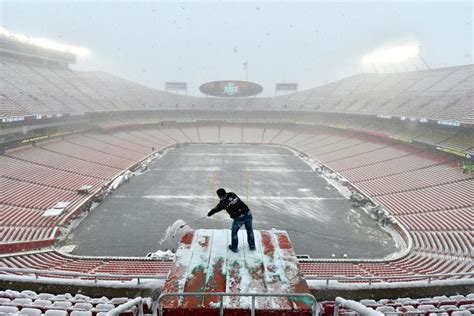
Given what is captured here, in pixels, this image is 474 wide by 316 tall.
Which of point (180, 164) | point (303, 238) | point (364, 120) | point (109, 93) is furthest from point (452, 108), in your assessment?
point (109, 93)

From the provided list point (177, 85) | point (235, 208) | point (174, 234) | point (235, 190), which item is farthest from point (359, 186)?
point (177, 85)

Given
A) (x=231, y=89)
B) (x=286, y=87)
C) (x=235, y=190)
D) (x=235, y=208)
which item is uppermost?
(x=286, y=87)

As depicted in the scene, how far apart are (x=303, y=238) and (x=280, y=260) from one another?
11951mm

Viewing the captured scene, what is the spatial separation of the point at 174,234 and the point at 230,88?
44.4 metres

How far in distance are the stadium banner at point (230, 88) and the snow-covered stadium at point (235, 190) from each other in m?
6.24

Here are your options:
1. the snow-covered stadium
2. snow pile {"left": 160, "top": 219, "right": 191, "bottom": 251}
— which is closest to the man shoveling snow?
the snow-covered stadium

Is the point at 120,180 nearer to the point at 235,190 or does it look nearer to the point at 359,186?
the point at 235,190

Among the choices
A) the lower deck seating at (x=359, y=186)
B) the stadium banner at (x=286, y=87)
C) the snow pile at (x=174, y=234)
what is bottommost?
the snow pile at (x=174, y=234)

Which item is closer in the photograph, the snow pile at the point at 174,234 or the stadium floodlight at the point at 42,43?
the snow pile at the point at 174,234

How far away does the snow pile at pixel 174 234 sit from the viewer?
51.5 feet

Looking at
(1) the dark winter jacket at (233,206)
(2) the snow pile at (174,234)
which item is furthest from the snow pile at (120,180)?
(1) the dark winter jacket at (233,206)

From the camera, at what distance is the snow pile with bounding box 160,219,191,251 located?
1569 centimetres

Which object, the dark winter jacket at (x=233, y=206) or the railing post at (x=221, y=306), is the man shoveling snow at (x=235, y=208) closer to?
the dark winter jacket at (x=233, y=206)

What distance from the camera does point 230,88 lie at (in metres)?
57.2
